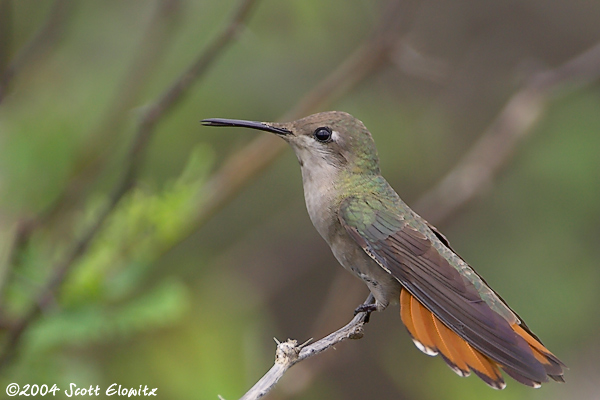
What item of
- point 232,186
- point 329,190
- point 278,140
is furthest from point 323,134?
point 232,186

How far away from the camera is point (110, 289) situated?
10.9 ft

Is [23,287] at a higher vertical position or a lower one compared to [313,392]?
higher

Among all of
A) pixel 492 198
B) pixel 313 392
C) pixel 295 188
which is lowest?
pixel 313 392

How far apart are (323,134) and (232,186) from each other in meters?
0.75

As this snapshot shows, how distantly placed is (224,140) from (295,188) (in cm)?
64

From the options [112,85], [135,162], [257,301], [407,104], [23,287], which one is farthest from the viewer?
[407,104]

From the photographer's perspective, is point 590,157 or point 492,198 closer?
point 590,157

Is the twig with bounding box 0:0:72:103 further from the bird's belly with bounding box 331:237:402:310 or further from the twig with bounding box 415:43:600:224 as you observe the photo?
the twig with bounding box 415:43:600:224

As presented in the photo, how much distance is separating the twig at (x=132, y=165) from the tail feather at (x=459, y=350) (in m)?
1.27

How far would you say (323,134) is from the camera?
343 centimetres

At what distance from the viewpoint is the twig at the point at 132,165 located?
2906 mm

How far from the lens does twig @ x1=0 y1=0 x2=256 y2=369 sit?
291 cm

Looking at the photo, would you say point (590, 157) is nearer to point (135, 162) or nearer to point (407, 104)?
point (407, 104)

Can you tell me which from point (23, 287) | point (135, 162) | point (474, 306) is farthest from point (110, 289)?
point (474, 306)
